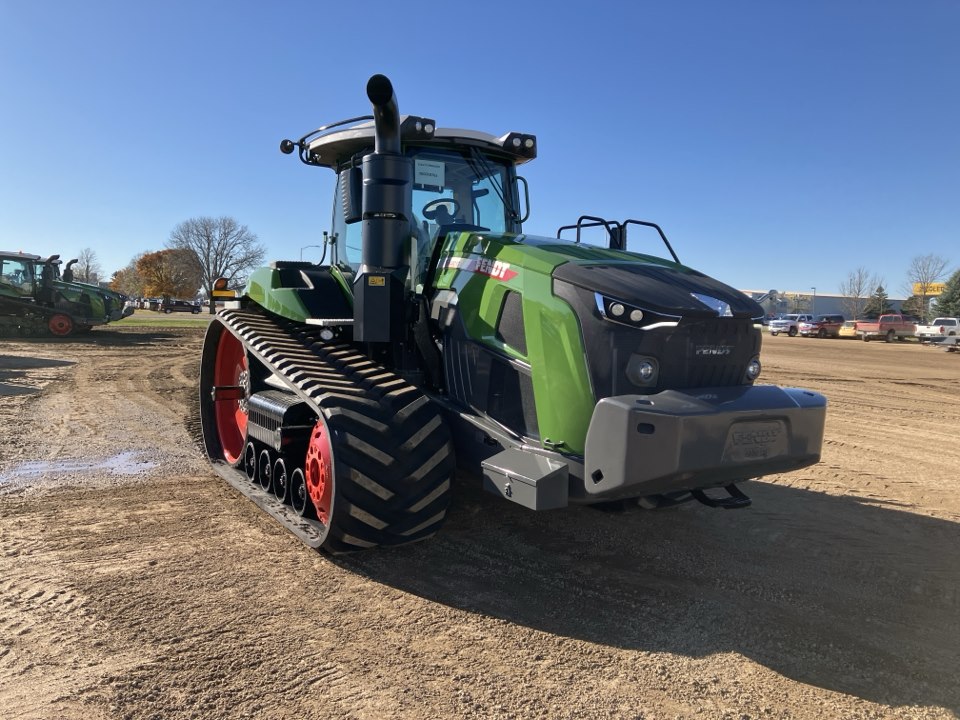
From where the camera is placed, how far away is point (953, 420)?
10562mm

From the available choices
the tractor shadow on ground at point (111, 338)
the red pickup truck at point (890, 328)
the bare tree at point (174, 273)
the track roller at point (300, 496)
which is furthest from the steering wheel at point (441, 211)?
the bare tree at point (174, 273)

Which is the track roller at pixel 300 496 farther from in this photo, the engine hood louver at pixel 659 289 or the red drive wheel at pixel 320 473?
the engine hood louver at pixel 659 289

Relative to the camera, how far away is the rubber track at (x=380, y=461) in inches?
157

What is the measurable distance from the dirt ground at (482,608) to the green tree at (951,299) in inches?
2377

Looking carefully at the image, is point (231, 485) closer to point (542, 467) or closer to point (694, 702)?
point (542, 467)

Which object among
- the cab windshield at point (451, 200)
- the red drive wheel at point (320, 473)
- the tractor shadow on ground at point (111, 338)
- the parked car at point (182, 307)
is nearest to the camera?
the red drive wheel at point (320, 473)

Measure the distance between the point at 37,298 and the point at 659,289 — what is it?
922 inches

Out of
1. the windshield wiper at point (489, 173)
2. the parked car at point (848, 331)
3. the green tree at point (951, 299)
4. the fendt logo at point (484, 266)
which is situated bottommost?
the parked car at point (848, 331)

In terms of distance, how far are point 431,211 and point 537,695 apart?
3.24 metres

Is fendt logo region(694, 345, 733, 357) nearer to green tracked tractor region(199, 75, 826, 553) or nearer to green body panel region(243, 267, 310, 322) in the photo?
green tracked tractor region(199, 75, 826, 553)

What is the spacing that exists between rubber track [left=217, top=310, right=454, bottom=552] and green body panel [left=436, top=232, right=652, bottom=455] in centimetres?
63

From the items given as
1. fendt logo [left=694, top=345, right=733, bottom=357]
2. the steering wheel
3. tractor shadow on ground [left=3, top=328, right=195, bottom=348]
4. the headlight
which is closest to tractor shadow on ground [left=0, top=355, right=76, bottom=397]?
tractor shadow on ground [left=3, top=328, right=195, bottom=348]

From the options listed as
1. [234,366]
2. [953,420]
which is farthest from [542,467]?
[953,420]

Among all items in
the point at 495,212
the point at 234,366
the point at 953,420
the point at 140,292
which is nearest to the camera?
the point at 495,212
